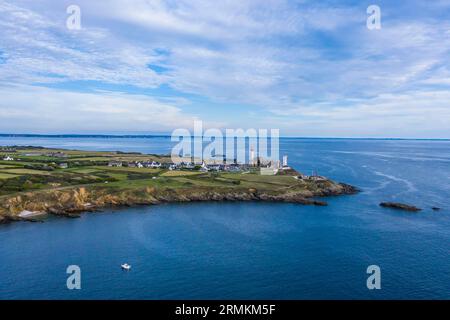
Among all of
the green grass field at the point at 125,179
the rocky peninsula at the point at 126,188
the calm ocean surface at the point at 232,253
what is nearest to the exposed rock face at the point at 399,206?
the calm ocean surface at the point at 232,253

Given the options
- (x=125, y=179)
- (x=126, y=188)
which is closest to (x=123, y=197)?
(x=126, y=188)

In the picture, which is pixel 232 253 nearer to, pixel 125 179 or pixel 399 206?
pixel 399 206

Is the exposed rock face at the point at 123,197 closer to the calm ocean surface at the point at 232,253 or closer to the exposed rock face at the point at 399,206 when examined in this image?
the calm ocean surface at the point at 232,253

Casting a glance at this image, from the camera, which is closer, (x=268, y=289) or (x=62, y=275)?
(x=268, y=289)

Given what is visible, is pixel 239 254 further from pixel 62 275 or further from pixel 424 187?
pixel 424 187

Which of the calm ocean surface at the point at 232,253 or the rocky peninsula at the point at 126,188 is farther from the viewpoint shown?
the rocky peninsula at the point at 126,188
